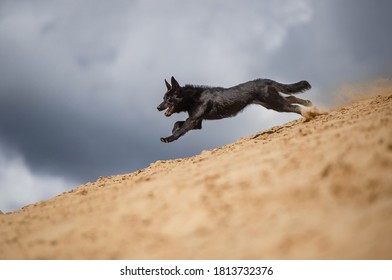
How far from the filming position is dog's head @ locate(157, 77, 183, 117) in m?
9.51

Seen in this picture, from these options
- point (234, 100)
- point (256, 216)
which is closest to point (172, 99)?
point (234, 100)

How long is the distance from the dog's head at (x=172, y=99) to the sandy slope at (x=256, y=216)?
6.13m

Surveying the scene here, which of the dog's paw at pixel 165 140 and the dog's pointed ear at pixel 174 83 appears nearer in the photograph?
the dog's paw at pixel 165 140

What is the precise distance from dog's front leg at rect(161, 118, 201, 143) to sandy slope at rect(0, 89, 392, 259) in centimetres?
476

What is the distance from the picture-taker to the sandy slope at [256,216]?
1.87 m

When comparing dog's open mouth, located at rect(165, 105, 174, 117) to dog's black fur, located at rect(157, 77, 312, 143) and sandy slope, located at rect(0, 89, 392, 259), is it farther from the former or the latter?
sandy slope, located at rect(0, 89, 392, 259)

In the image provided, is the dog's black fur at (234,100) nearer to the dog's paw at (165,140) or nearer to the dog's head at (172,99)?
the dog's paw at (165,140)

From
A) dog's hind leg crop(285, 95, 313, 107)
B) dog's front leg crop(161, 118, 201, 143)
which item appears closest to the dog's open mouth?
dog's front leg crop(161, 118, 201, 143)

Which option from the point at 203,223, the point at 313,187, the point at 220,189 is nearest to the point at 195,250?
the point at 203,223

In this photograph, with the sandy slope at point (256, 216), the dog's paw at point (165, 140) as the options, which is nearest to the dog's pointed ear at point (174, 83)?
the dog's paw at point (165, 140)

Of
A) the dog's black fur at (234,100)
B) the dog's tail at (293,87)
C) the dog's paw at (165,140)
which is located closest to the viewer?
the dog's paw at (165,140)

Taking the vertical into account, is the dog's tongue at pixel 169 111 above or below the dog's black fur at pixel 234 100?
above

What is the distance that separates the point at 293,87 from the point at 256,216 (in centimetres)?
709

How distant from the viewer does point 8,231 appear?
3623 millimetres
